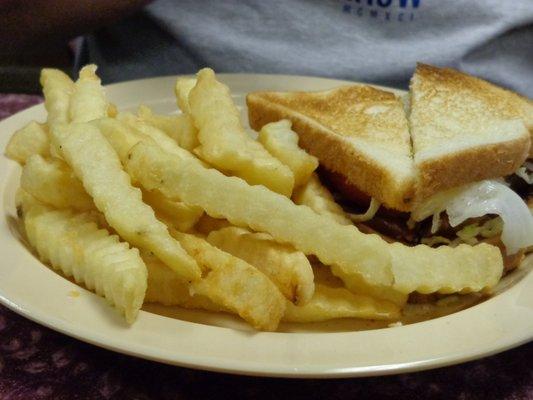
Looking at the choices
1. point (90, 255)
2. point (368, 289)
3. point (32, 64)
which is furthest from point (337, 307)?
point (32, 64)

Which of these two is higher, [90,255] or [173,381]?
[90,255]

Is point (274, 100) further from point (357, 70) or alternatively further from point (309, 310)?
point (309, 310)

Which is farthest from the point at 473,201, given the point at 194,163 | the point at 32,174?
the point at 32,174

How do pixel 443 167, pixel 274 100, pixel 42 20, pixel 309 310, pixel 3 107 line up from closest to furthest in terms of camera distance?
pixel 309 310 < pixel 443 167 < pixel 274 100 < pixel 3 107 < pixel 42 20

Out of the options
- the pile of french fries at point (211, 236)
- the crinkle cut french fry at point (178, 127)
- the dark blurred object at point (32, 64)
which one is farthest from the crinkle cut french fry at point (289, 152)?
the dark blurred object at point (32, 64)

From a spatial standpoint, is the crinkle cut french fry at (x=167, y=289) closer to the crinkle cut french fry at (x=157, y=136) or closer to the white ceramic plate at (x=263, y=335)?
the white ceramic plate at (x=263, y=335)

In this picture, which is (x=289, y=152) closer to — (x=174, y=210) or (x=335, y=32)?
(x=174, y=210)

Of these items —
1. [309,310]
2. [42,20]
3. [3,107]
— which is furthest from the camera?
[42,20]
